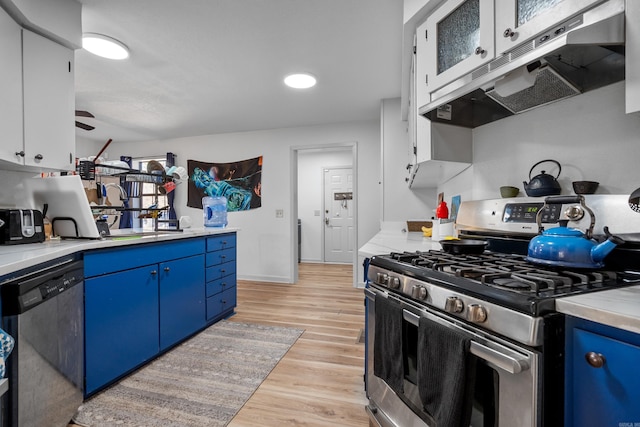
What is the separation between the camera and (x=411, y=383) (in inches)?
43.3

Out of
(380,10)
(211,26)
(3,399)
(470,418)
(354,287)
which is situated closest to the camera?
(470,418)

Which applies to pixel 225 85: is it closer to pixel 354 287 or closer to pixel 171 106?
pixel 171 106

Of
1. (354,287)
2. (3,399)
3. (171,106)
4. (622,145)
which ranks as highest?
(171,106)

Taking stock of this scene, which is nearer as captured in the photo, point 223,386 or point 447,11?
point 447,11

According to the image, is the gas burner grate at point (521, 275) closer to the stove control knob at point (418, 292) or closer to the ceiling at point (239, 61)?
the stove control knob at point (418, 292)

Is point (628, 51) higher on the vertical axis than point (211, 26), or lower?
lower

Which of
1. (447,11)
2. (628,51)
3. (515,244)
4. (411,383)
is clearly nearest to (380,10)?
(447,11)

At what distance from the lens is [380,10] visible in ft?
6.54

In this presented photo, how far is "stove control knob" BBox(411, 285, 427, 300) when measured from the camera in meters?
1.01

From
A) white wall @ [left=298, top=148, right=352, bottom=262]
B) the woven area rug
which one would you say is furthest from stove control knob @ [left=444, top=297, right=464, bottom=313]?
white wall @ [left=298, top=148, right=352, bottom=262]

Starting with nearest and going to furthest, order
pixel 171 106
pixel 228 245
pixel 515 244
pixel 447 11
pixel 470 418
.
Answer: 1. pixel 470 418
2. pixel 515 244
3. pixel 447 11
4. pixel 228 245
5. pixel 171 106

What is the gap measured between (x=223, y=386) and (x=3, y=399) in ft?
3.32

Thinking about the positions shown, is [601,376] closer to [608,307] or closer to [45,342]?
[608,307]

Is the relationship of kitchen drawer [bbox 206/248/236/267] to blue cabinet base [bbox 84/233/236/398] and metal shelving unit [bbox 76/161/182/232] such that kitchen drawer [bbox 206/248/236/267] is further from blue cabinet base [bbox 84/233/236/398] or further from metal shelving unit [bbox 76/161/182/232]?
metal shelving unit [bbox 76/161/182/232]
